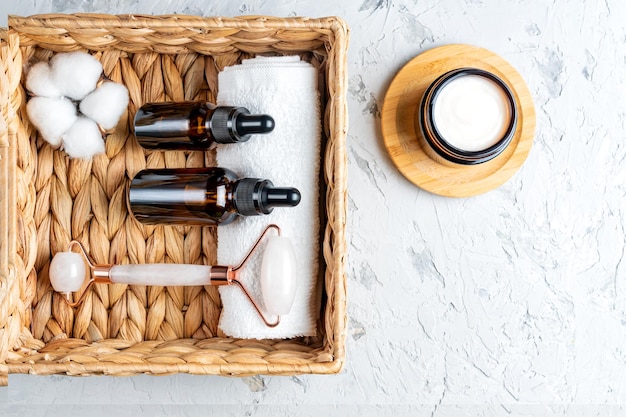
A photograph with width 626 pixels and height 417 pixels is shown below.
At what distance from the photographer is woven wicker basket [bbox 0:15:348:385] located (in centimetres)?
75

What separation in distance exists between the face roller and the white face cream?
9.5 inches

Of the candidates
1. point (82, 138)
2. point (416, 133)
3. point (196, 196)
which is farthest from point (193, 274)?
point (416, 133)

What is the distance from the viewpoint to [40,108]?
78cm

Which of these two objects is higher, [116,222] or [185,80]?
[185,80]

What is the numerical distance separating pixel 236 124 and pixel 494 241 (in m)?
0.39

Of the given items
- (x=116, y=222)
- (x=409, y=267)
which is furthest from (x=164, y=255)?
(x=409, y=267)

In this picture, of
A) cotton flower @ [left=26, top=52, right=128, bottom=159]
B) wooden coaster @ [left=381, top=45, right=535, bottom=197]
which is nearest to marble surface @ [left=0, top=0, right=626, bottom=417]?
wooden coaster @ [left=381, top=45, right=535, bottom=197]

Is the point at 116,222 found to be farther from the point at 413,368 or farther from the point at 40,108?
the point at 413,368

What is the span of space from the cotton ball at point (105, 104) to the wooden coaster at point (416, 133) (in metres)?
0.34

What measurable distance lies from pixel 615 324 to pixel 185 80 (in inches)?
26.6

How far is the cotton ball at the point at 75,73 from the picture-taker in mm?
783

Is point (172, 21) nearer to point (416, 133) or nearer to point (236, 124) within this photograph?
point (236, 124)

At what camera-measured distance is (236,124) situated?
2.44ft

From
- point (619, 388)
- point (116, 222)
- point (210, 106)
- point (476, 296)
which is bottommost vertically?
point (619, 388)
